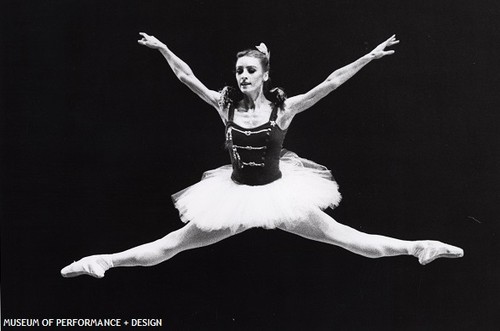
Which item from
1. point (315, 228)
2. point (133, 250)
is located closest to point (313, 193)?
point (315, 228)

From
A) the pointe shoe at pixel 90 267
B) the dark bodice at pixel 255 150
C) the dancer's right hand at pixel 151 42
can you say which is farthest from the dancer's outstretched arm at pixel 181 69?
the pointe shoe at pixel 90 267

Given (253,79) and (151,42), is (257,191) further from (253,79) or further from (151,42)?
(151,42)

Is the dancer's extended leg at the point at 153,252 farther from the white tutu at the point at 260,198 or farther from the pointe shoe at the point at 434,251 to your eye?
the pointe shoe at the point at 434,251

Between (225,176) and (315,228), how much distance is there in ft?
1.88

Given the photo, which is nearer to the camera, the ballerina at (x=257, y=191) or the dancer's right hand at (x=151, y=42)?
the ballerina at (x=257, y=191)

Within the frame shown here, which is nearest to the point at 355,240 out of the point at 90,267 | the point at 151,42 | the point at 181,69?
the point at 181,69

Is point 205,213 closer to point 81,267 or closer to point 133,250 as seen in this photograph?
point 133,250

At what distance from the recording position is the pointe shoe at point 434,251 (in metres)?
3.20

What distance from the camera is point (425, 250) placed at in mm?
3217

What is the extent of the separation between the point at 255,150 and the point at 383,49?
2.79ft

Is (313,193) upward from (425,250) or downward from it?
upward

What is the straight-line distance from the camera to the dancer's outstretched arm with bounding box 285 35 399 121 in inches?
128

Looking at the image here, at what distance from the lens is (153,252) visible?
330 cm

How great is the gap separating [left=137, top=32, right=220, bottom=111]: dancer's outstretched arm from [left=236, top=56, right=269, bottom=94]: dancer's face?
17 cm
